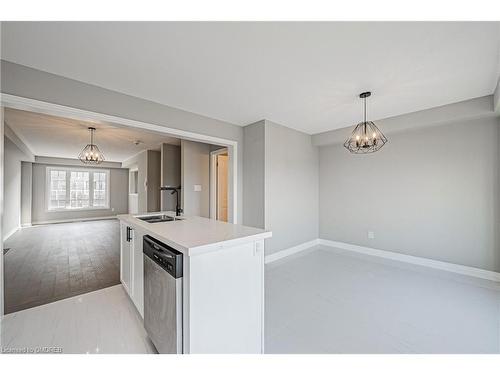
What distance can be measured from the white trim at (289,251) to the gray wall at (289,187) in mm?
71

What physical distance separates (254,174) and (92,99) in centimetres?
237

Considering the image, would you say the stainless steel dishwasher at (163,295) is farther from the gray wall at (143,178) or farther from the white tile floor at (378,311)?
the gray wall at (143,178)

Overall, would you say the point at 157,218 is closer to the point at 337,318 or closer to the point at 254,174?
the point at 254,174

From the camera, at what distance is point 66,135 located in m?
4.77

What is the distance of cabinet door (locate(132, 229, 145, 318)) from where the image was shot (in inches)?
72.7

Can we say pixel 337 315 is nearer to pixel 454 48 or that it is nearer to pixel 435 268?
pixel 435 268

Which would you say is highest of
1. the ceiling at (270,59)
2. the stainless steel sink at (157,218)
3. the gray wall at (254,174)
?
the ceiling at (270,59)

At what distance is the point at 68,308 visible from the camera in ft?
7.04

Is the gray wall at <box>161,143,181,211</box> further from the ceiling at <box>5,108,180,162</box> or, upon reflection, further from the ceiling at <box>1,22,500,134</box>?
the ceiling at <box>1,22,500,134</box>

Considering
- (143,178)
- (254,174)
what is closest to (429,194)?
(254,174)

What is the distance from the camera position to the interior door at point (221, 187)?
478 centimetres

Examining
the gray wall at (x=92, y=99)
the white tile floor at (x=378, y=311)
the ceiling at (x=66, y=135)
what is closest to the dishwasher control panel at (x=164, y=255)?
the white tile floor at (x=378, y=311)

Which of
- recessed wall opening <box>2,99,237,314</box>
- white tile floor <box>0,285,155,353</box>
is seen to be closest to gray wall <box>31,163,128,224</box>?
recessed wall opening <box>2,99,237,314</box>

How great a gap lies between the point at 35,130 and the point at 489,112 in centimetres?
777
